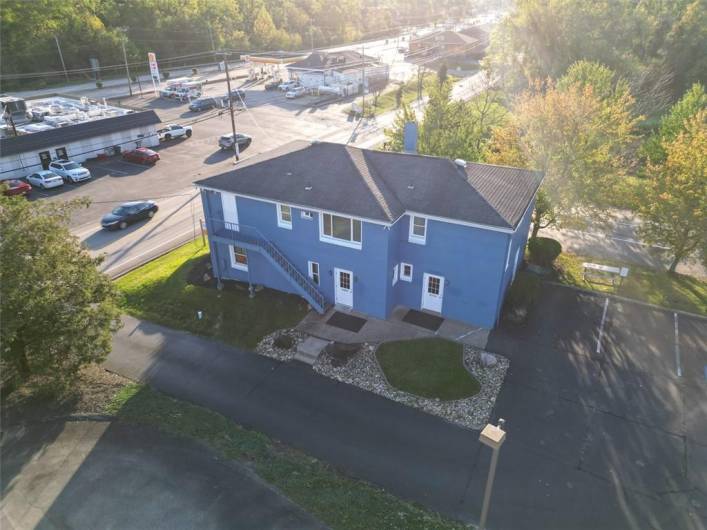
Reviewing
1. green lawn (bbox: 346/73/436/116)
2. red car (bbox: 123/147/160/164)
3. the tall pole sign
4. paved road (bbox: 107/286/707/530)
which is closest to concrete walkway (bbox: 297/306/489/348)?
paved road (bbox: 107/286/707/530)

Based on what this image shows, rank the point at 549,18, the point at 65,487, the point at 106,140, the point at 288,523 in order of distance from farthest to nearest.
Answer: the point at 549,18 → the point at 106,140 → the point at 65,487 → the point at 288,523

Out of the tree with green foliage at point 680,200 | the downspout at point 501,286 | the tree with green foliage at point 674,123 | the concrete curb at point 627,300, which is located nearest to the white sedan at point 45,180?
the downspout at point 501,286

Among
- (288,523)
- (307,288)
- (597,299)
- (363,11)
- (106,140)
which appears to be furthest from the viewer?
(363,11)

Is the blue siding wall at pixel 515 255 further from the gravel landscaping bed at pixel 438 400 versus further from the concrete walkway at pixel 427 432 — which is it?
the gravel landscaping bed at pixel 438 400

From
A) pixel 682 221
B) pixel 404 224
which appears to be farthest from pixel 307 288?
pixel 682 221

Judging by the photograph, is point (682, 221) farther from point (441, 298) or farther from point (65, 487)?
point (65, 487)

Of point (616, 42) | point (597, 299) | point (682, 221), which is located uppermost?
point (616, 42)

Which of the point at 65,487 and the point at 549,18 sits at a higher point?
the point at 549,18
